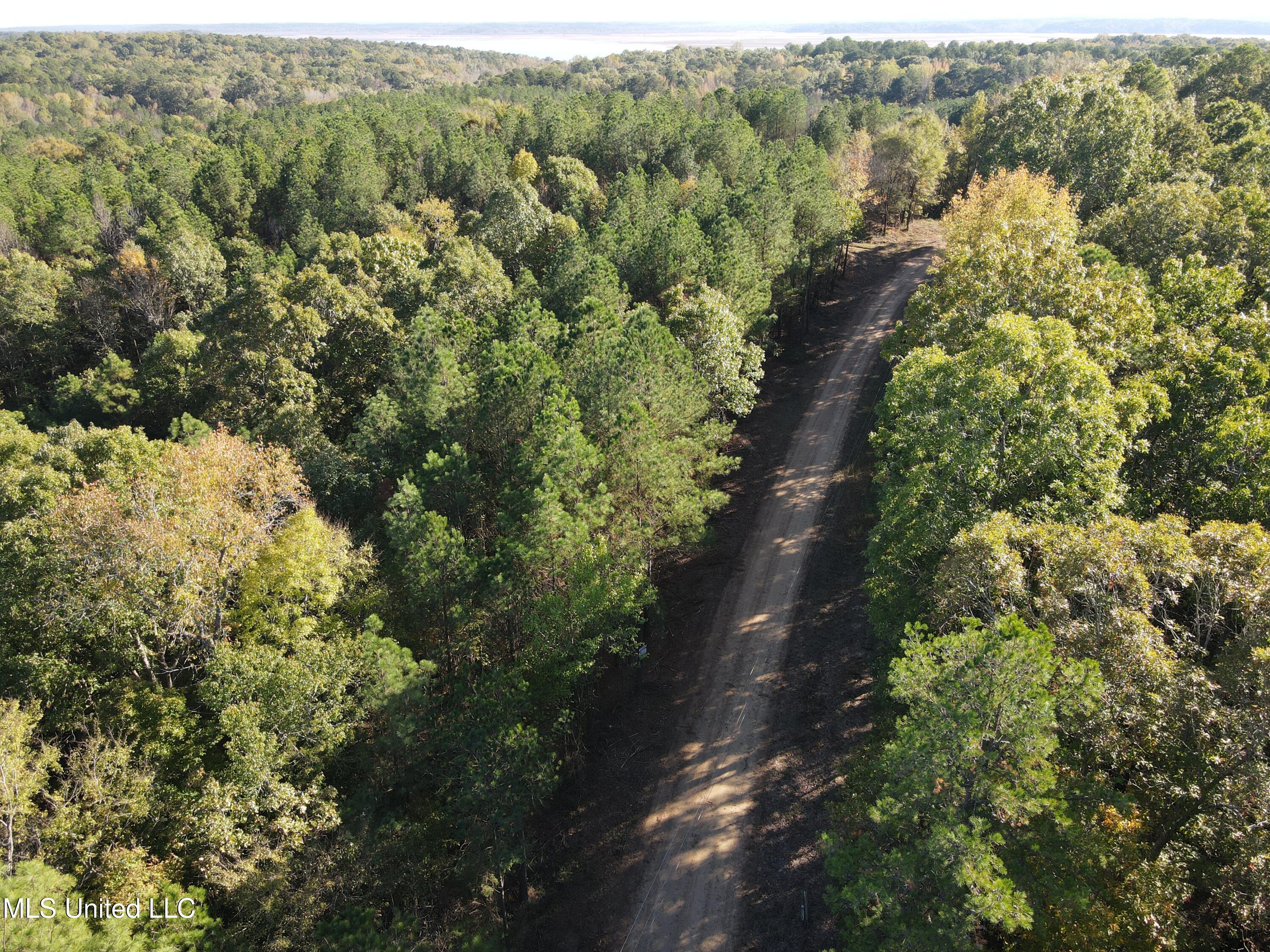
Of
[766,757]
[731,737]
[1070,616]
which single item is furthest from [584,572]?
[1070,616]

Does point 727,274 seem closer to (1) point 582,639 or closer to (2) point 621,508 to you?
(2) point 621,508

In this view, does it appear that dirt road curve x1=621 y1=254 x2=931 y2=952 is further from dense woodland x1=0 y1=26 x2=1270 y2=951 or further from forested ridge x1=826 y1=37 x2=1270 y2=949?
forested ridge x1=826 y1=37 x2=1270 y2=949

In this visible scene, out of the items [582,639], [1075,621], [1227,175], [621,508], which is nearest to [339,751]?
[582,639]

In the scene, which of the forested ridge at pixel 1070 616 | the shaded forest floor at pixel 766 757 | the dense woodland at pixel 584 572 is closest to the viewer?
the forested ridge at pixel 1070 616

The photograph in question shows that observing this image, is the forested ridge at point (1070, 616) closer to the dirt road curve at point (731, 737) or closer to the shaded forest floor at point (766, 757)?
the shaded forest floor at point (766, 757)

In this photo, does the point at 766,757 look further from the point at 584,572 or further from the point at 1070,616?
the point at 1070,616

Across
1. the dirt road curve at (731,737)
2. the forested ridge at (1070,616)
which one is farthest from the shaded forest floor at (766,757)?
the forested ridge at (1070,616)
